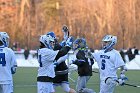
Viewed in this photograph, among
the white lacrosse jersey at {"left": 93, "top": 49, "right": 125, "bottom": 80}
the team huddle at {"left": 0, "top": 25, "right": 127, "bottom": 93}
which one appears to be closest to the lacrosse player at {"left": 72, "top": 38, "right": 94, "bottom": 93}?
the team huddle at {"left": 0, "top": 25, "right": 127, "bottom": 93}

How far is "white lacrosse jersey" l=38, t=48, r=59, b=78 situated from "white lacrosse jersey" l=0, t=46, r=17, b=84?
26.3 inches

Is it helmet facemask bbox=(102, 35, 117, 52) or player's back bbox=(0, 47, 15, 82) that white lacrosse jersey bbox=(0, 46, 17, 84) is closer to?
player's back bbox=(0, 47, 15, 82)

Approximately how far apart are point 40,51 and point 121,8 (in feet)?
149

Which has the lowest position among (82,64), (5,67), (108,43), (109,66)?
(82,64)

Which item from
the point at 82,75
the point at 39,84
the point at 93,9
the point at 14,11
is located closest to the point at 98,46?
the point at 93,9

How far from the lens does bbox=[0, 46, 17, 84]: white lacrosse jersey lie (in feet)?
35.8

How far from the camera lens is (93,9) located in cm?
5666

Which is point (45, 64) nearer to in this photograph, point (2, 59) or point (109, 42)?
point (2, 59)

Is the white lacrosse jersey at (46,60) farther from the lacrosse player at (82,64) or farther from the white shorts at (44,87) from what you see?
the lacrosse player at (82,64)

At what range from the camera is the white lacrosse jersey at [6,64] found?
10914mm

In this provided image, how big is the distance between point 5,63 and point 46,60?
0.95 metres

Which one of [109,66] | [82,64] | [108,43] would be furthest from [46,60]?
[82,64]

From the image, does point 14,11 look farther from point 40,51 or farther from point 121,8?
point 40,51

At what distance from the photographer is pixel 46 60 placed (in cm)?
1125
